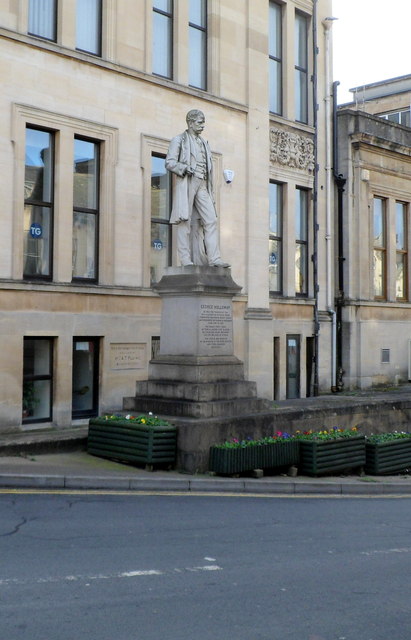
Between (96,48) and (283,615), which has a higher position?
(96,48)

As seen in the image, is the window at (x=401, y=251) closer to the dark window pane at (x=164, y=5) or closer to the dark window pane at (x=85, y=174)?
the dark window pane at (x=164, y=5)

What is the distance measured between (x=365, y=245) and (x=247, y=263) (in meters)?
6.08

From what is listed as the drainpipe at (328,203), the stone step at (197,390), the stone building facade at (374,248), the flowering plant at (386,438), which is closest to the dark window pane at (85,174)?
the stone step at (197,390)

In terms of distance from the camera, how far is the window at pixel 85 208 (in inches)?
669

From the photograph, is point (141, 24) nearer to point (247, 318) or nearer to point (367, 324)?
point (247, 318)

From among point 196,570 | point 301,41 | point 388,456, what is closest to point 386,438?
point 388,456

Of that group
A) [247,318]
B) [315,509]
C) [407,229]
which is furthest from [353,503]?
[407,229]

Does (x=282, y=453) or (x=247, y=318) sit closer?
(x=282, y=453)

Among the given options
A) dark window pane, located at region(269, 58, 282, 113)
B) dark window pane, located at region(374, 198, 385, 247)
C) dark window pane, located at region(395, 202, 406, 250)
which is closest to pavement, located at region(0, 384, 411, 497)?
dark window pane, located at region(269, 58, 282, 113)

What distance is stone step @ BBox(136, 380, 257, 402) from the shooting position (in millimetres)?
13305

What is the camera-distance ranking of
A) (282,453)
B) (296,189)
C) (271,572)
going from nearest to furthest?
(271,572) → (282,453) → (296,189)

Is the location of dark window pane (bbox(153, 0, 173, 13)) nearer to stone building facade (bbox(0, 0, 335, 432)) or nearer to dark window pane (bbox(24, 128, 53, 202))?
stone building facade (bbox(0, 0, 335, 432))

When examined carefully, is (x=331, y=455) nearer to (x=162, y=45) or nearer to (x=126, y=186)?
(x=126, y=186)

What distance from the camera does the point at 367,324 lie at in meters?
25.2
